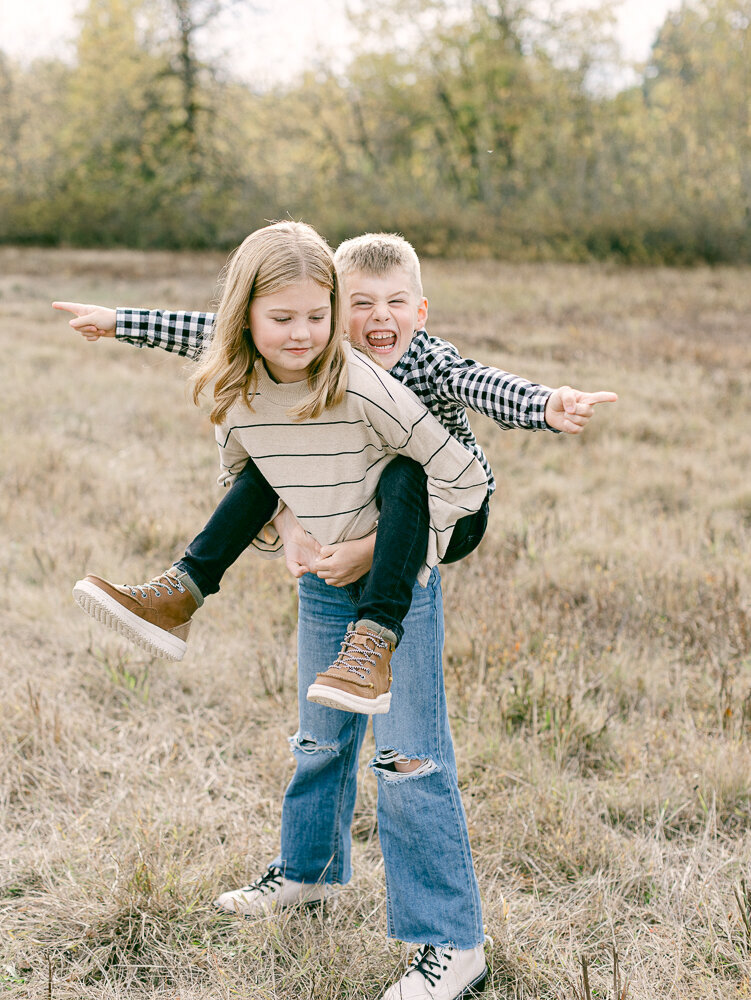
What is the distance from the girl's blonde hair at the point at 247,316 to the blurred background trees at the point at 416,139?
21630mm

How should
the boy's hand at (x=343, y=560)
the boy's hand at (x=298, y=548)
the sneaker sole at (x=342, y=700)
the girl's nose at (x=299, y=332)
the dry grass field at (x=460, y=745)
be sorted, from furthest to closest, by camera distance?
1. the dry grass field at (x=460, y=745)
2. the boy's hand at (x=298, y=548)
3. the boy's hand at (x=343, y=560)
4. the girl's nose at (x=299, y=332)
5. the sneaker sole at (x=342, y=700)

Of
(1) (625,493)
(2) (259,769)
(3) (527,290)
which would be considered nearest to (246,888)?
(2) (259,769)

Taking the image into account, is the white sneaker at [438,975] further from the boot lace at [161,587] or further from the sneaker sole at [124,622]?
the boot lace at [161,587]

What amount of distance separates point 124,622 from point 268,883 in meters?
0.98

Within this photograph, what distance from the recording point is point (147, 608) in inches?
87.0

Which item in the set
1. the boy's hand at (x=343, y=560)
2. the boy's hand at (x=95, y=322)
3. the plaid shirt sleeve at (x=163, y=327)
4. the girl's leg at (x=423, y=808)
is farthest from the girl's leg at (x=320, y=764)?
the boy's hand at (x=95, y=322)

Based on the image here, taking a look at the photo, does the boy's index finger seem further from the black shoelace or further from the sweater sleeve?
the black shoelace

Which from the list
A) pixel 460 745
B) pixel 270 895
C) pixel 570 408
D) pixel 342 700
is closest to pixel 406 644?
pixel 342 700

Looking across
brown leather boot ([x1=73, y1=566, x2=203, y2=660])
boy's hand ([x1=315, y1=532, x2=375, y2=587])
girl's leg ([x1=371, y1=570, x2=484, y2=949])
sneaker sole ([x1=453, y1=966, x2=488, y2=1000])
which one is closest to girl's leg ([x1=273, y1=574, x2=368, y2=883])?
boy's hand ([x1=315, y1=532, x2=375, y2=587])

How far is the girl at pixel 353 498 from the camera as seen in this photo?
6.57ft

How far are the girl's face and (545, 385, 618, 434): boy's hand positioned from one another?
1.84 ft

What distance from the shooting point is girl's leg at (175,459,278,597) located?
2305 mm

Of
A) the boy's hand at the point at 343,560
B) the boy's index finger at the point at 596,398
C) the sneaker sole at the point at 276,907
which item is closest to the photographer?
the boy's index finger at the point at 596,398

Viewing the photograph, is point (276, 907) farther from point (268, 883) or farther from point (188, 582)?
point (188, 582)
